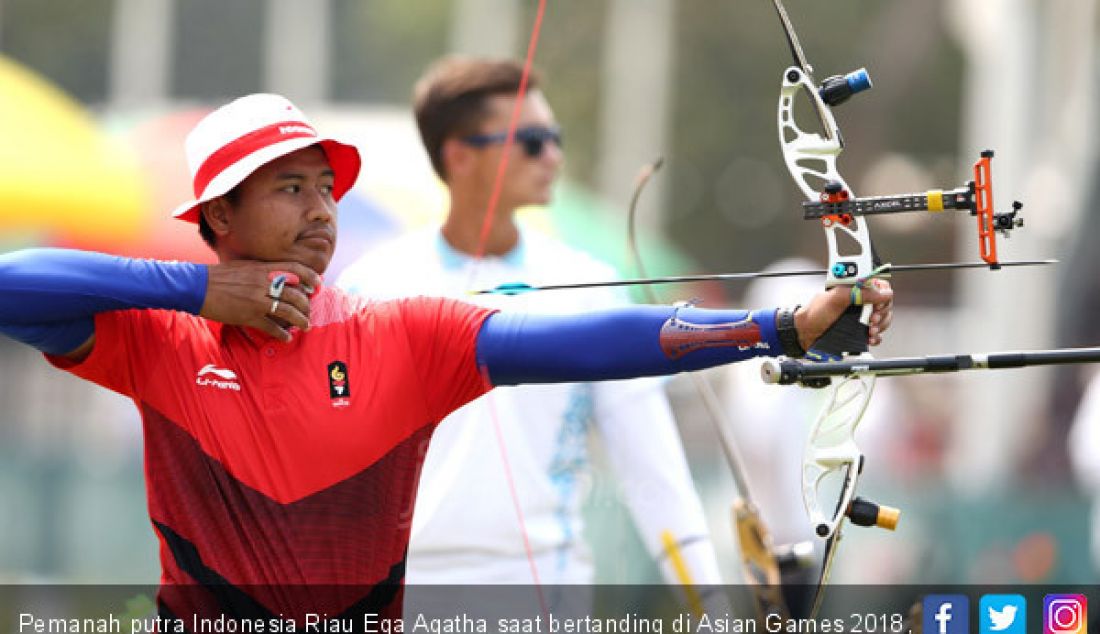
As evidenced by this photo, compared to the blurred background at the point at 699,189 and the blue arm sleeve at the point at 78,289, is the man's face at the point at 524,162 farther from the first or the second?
the blue arm sleeve at the point at 78,289

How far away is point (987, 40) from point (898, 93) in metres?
9.95

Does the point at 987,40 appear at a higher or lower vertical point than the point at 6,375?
higher

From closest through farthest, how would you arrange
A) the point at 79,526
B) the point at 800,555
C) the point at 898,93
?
1. the point at 800,555
2. the point at 79,526
3. the point at 898,93

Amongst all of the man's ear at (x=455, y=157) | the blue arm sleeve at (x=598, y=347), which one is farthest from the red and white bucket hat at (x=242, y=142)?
the man's ear at (x=455, y=157)

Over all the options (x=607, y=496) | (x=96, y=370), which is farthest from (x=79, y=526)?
(x=96, y=370)

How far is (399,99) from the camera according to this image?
2470 cm

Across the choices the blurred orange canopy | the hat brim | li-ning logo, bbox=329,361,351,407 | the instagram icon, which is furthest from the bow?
the blurred orange canopy

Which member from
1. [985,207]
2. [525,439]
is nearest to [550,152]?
[525,439]

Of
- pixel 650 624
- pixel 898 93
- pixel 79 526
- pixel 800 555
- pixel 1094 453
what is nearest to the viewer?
pixel 800 555

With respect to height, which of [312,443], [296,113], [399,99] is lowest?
[312,443]

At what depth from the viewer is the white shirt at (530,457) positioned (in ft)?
15.1

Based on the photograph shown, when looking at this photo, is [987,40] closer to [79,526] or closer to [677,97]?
[79,526]

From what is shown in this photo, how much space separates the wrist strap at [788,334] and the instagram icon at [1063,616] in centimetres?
182

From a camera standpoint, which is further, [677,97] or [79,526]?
[677,97]
